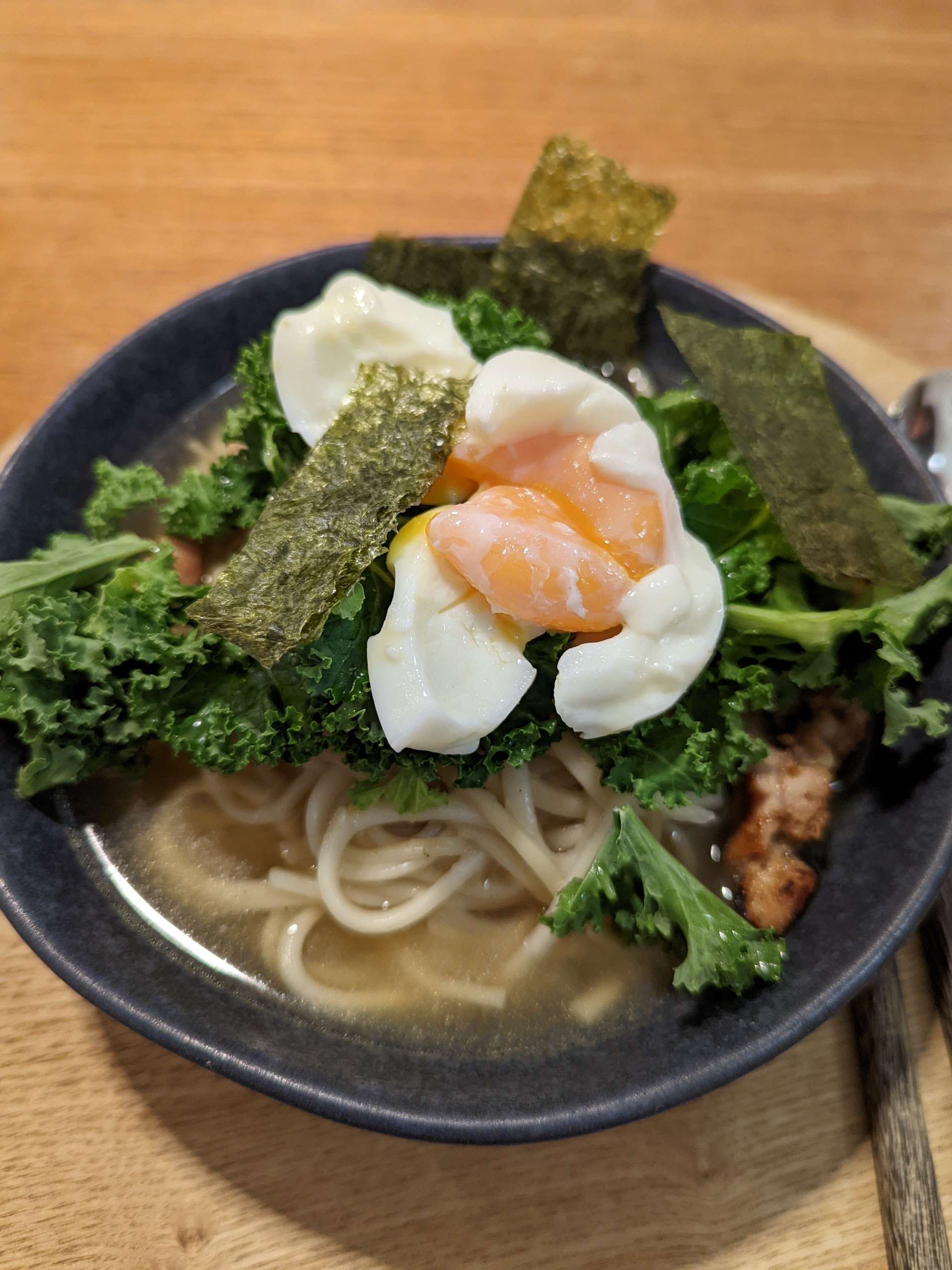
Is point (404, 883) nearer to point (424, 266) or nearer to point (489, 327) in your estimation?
point (489, 327)

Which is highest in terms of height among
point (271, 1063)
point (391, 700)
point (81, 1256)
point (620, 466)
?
point (620, 466)

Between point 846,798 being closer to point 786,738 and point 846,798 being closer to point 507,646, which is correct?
point 786,738

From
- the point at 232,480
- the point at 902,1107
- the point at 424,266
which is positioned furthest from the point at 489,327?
the point at 902,1107

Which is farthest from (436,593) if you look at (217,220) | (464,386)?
(217,220)

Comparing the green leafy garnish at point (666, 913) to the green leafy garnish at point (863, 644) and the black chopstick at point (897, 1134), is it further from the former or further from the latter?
the green leafy garnish at point (863, 644)

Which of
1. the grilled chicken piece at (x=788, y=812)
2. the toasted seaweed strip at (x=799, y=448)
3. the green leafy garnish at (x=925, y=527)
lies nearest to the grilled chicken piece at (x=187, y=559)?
the toasted seaweed strip at (x=799, y=448)

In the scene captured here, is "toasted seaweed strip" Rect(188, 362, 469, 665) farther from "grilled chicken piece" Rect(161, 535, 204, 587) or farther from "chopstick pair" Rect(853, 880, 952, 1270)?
"chopstick pair" Rect(853, 880, 952, 1270)
